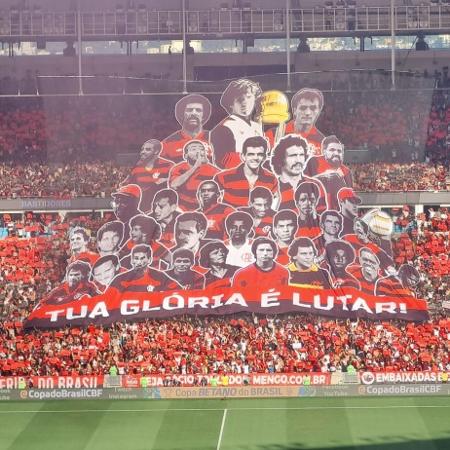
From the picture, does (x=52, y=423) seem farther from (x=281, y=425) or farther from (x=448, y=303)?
(x=448, y=303)

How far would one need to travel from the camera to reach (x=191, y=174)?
1881 inches

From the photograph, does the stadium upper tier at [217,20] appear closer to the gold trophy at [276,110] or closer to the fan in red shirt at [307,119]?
the fan in red shirt at [307,119]

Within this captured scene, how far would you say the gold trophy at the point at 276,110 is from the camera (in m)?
48.1

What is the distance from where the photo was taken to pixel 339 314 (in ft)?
146

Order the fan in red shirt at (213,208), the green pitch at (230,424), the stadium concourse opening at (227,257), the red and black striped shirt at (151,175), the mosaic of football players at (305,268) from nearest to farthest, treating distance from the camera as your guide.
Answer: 1. the green pitch at (230,424)
2. the stadium concourse opening at (227,257)
3. the mosaic of football players at (305,268)
4. the fan in red shirt at (213,208)
5. the red and black striped shirt at (151,175)

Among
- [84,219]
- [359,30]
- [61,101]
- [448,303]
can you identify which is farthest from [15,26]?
[448,303]

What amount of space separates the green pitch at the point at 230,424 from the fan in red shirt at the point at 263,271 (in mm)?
6728

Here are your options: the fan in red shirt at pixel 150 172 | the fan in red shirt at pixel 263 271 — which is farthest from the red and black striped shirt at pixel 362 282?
the fan in red shirt at pixel 150 172

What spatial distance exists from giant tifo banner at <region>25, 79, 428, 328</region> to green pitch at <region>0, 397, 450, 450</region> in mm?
5545

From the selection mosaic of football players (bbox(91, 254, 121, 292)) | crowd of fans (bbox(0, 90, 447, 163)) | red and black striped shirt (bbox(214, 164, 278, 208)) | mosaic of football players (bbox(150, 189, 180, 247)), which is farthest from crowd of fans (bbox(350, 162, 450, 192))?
mosaic of football players (bbox(91, 254, 121, 292))

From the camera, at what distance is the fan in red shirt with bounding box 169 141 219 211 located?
4738 cm

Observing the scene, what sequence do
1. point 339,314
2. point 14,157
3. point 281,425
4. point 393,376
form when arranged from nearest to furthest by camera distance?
point 281,425 → point 393,376 → point 339,314 → point 14,157

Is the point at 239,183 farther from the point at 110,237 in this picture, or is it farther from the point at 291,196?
the point at 110,237

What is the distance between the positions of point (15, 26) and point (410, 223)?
19.4 metres
